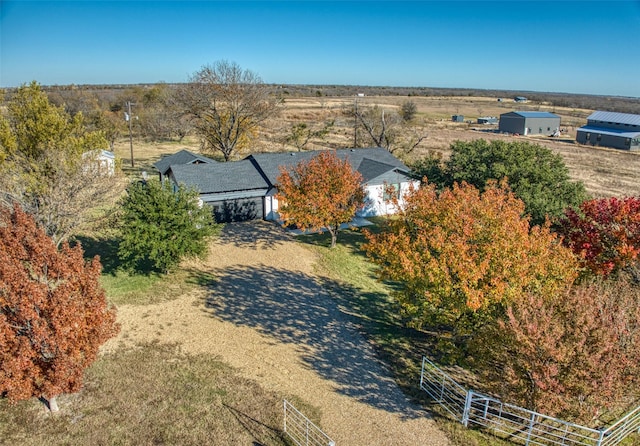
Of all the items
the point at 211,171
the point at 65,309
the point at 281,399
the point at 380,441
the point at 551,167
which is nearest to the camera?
the point at 65,309

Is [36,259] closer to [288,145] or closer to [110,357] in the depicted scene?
[110,357]

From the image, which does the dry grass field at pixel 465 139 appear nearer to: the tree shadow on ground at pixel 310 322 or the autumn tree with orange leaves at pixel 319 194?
the autumn tree with orange leaves at pixel 319 194

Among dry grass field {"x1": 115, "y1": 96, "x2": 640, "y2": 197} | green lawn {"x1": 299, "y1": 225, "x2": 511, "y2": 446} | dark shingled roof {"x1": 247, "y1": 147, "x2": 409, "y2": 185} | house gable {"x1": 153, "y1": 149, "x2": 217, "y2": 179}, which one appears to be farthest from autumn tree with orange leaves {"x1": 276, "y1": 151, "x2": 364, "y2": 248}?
dry grass field {"x1": 115, "y1": 96, "x2": 640, "y2": 197}

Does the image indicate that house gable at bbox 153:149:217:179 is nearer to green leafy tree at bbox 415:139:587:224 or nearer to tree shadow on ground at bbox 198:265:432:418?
tree shadow on ground at bbox 198:265:432:418

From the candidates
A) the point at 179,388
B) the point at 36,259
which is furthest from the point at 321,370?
the point at 36,259

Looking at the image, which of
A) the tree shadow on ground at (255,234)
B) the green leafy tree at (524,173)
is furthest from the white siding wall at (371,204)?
the green leafy tree at (524,173)

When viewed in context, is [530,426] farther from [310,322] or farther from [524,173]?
[524,173]
